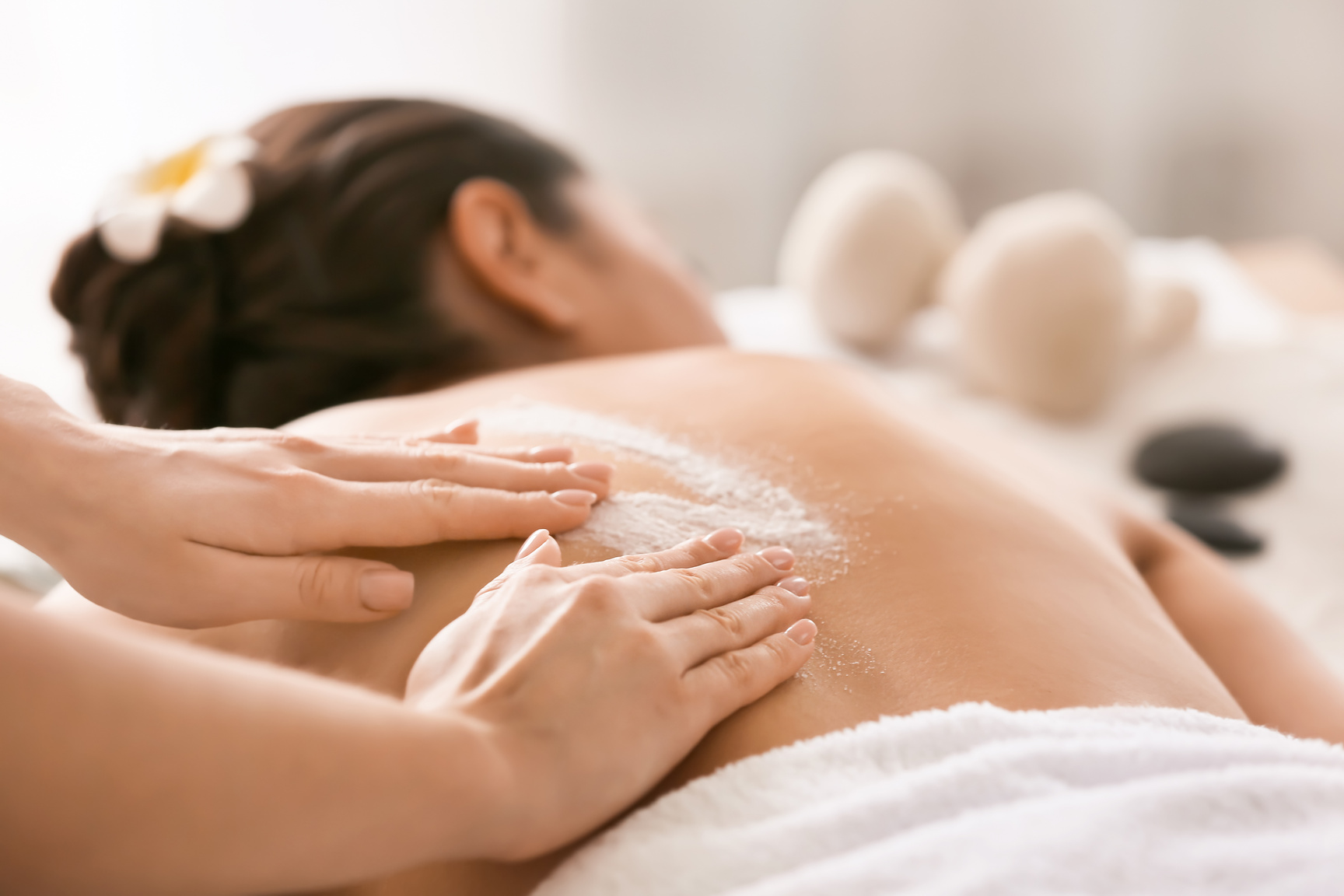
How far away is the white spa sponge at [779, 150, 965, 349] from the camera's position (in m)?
1.63

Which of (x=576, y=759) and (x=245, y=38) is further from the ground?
(x=245, y=38)

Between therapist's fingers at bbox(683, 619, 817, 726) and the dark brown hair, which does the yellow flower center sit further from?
therapist's fingers at bbox(683, 619, 817, 726)

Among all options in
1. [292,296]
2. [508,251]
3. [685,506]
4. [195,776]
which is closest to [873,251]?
[508,251]

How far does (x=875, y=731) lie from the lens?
21.3 inches

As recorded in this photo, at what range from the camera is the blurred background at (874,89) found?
2.18 m

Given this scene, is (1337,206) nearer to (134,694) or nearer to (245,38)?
(245,38)

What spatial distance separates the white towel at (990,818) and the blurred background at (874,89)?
1.87 meters

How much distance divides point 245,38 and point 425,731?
189cm

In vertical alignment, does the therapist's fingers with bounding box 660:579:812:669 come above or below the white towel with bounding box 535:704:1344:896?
above

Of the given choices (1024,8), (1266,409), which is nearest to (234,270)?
(1266,409)

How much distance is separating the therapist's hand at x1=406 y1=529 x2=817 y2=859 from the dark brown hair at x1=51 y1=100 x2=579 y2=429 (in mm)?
521

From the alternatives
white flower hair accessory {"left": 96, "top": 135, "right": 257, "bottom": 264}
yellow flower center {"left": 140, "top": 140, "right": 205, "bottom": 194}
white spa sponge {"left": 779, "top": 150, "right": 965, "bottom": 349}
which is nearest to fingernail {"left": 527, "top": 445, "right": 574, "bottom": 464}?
white flower hair accessory {"left": 96, "top": 135, "right": 257, "bottom": 264}

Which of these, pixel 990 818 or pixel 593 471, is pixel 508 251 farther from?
pixel 990 818

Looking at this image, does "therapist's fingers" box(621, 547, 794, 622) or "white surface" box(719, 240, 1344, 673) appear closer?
"therapist's fingers" box(621, 547, 794, 622)
